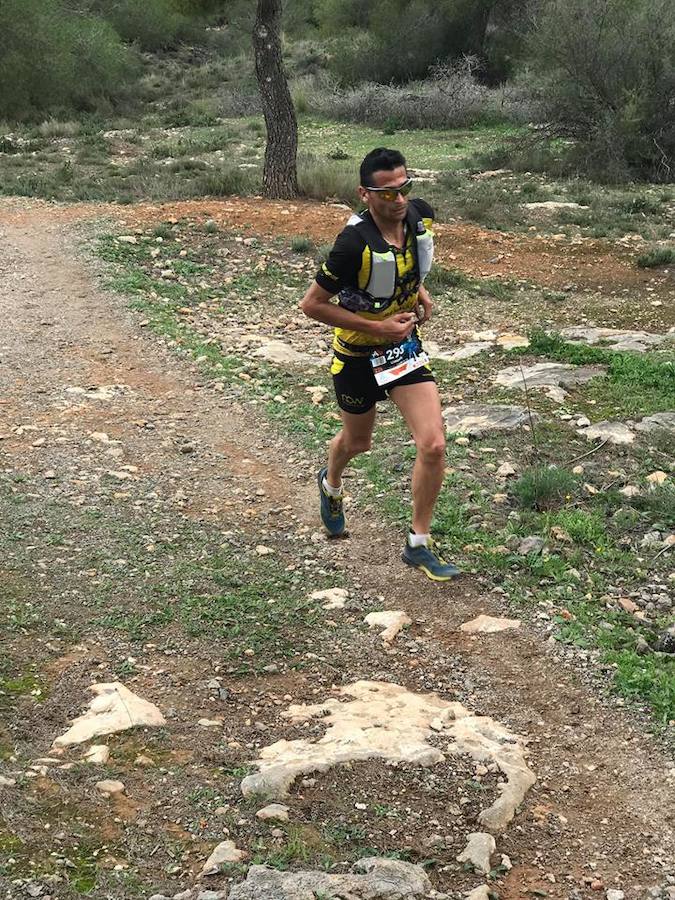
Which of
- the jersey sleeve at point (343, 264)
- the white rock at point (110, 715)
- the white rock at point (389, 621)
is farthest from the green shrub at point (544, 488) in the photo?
the white rock at point (110, 715)

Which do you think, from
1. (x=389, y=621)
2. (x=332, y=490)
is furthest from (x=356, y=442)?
(x=389, y=621)

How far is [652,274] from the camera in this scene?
10.6 meters

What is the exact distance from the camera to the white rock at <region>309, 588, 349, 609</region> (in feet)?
14.8

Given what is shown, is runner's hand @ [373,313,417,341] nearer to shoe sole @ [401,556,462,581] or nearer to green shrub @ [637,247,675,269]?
→ shoe sole @ [401,556,462,581]

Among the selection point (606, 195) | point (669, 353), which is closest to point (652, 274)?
point (669, 353)

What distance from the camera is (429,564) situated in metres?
4.70

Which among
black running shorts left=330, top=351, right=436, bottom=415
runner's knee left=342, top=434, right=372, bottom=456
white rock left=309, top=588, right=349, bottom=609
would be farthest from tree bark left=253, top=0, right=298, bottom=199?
white rock left=309, top=588, right=349, bottom=609

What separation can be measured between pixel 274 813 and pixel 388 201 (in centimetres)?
237

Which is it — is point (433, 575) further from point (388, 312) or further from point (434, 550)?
point (388, 312)

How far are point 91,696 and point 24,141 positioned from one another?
18.8 m

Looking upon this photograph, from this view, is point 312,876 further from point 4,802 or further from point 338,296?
point 338,296

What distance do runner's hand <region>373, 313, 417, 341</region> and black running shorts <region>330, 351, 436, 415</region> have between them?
23 cm

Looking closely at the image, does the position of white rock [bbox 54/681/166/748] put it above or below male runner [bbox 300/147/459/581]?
below

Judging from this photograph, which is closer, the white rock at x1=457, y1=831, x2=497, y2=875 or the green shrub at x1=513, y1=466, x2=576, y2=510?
the white rock at x1=457, y1=831, x2=497, y2=875
